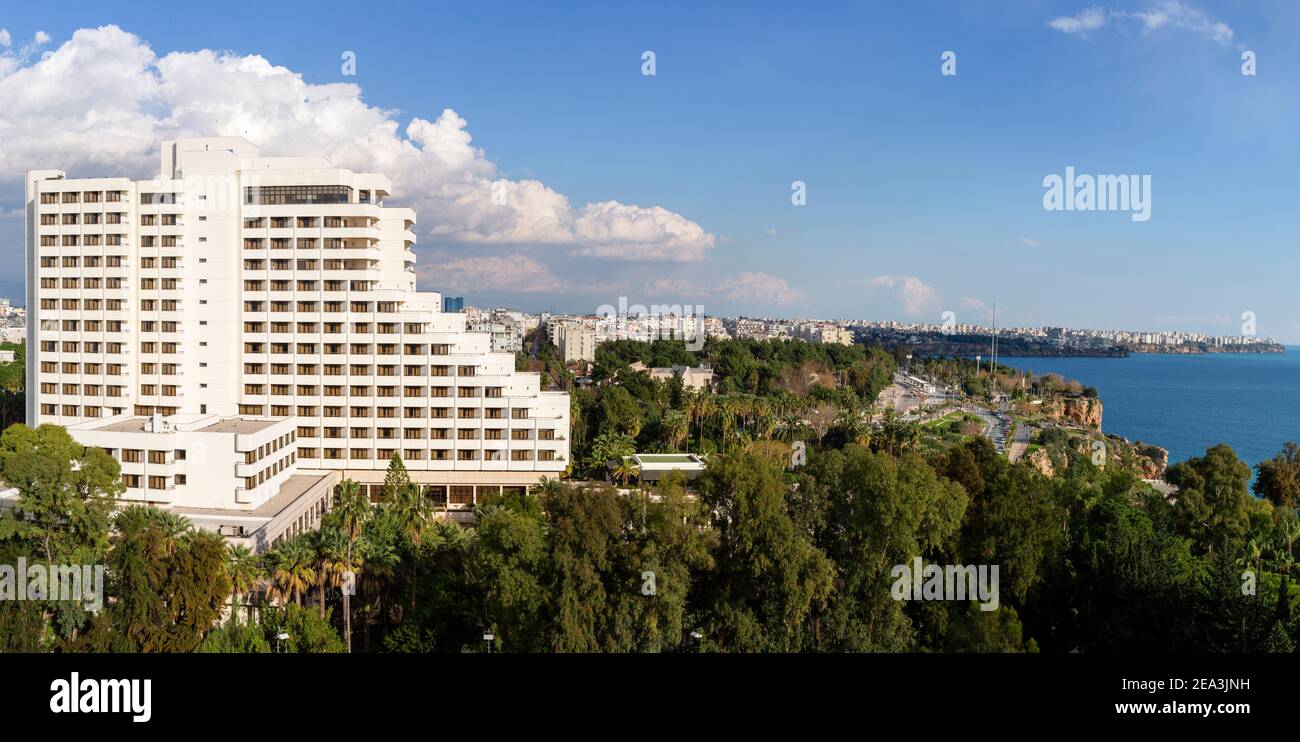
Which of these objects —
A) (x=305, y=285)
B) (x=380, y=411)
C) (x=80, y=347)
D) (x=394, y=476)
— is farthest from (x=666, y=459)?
(x=80, y=347)

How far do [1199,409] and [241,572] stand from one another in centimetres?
13198

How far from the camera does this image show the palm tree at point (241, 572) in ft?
66.5

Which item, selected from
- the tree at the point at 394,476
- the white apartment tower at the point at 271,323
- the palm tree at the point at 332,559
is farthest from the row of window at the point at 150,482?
the palm tree at the point at 332,559

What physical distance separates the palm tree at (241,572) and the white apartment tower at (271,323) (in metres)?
13.6

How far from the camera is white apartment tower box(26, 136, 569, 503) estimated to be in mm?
33844

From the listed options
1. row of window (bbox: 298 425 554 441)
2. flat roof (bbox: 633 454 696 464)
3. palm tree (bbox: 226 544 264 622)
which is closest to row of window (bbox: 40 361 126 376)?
row of window (bbox: 298 425 554 441)

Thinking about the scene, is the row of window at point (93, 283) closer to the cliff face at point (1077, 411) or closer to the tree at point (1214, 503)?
the tree at point (1214, 503)

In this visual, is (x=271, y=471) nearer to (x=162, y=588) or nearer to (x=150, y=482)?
(x=150, y=482)

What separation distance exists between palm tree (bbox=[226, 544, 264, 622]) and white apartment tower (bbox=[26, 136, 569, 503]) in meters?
13.6
